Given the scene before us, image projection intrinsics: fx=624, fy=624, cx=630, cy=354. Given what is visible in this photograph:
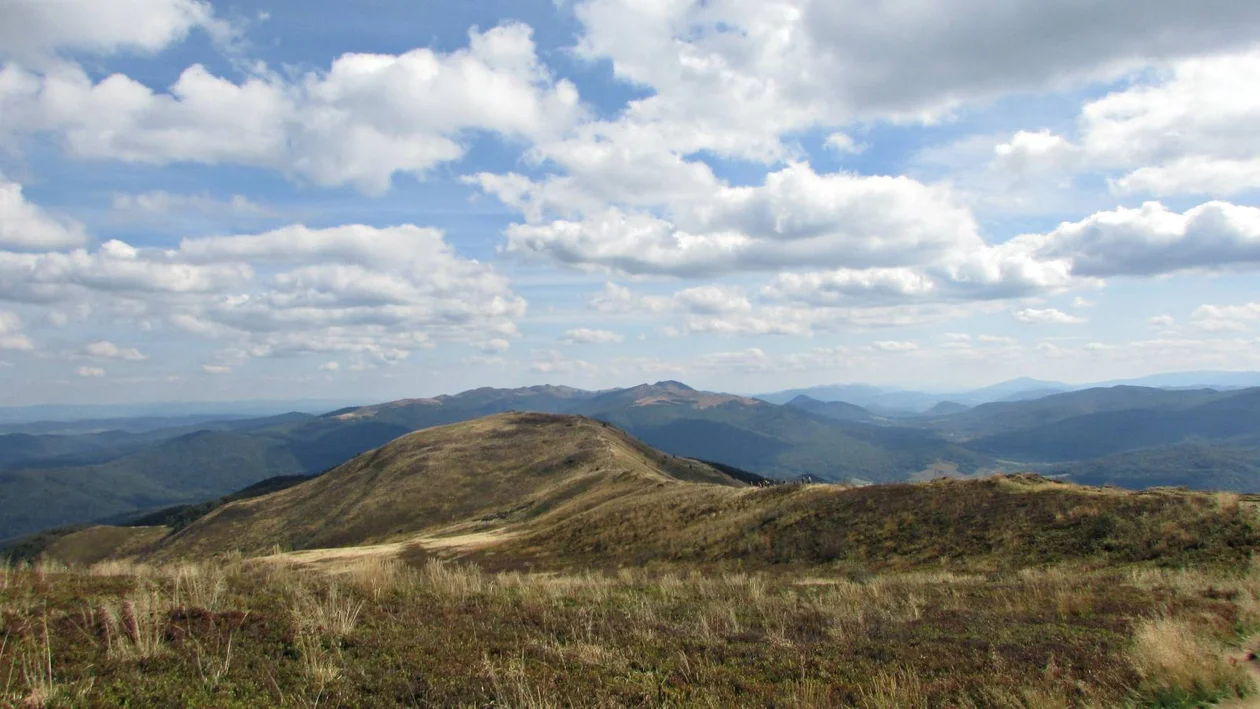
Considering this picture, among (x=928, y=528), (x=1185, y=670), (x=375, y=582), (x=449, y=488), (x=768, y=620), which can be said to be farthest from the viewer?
(x=449, y=488)

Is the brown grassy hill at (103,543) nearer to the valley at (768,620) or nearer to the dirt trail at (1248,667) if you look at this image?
the valley at (768,620)

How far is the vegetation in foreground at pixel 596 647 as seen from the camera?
27.4ft

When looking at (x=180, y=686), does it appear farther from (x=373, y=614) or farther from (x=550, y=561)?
(x=550, y=561)

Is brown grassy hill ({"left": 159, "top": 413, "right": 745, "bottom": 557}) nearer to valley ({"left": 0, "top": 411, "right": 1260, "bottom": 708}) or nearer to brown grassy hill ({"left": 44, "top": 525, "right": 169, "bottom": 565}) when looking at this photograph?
brown grassy hill ({"left": 44, "top": 525, "right": 169, "bottom": 565})

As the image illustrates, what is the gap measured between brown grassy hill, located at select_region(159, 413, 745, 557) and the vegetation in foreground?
4427cm

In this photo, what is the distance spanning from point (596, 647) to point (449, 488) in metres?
85.1

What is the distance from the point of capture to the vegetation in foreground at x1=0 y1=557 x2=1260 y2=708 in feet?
27.4

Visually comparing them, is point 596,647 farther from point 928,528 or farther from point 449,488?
point 449,488

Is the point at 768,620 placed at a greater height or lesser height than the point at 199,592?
lesser

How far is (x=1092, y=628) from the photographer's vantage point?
12531mm

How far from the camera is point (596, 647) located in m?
10.5

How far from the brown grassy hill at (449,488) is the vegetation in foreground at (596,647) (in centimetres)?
4427

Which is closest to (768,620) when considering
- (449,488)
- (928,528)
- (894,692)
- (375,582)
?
(894,692)

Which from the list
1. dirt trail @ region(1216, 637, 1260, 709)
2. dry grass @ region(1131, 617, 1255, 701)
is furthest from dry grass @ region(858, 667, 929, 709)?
dirt trail @ region(1216, 637, 1260, 709)
